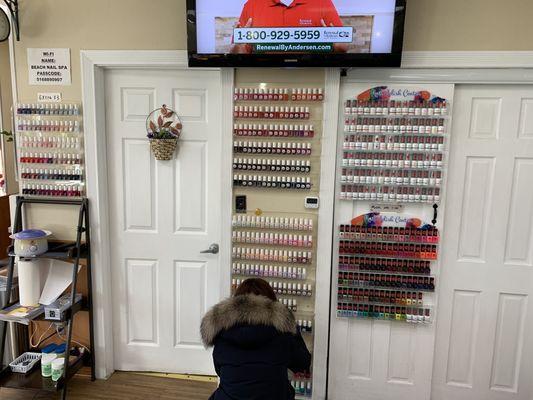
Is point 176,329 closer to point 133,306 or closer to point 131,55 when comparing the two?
point 133,306

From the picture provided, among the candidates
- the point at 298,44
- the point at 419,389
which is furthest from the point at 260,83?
the point at 419,389

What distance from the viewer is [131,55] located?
2.26 metres

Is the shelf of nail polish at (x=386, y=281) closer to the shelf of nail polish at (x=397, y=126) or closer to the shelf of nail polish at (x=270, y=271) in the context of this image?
the shelf of nail polish at (x=270, y=271)

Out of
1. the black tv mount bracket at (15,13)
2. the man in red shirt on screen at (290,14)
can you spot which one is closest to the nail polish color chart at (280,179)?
the man in red shirt on screen at (290,14)

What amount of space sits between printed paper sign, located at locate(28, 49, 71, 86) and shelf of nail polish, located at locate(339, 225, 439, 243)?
77.4 inches

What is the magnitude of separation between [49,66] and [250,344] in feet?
6.81

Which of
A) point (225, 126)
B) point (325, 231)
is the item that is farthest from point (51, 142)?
point (325, 231)

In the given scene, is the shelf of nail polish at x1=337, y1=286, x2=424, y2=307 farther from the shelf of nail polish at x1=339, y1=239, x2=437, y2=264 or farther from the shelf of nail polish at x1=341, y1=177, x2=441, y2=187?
the shelf of nail polish at x1=341, y1=177, x2=441, y2=187

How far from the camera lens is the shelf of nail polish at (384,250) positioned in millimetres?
2203

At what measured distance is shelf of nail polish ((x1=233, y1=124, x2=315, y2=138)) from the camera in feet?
7.11

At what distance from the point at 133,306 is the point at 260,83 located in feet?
5.72

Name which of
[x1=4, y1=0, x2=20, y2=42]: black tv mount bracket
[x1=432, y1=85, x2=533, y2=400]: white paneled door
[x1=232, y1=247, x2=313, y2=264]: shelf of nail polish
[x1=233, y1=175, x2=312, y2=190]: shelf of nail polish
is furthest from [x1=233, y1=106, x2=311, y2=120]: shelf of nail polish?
[x1=4, y1=0, x2=20, y2=42]: black tv mount bracket

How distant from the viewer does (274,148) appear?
86.7 inches

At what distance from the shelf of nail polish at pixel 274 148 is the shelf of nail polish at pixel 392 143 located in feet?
0.78
